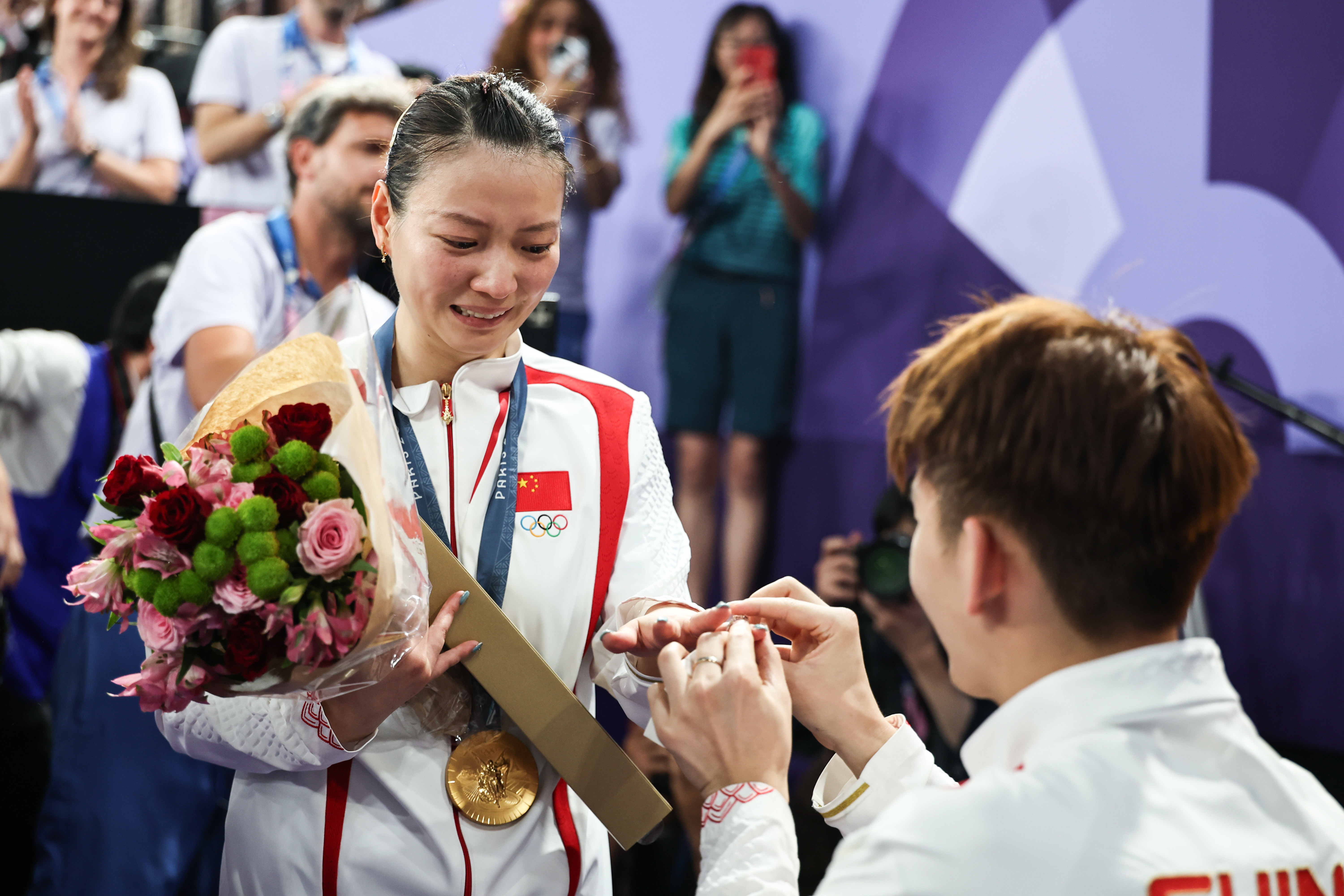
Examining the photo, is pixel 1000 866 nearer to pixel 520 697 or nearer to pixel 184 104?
pixel 520 697

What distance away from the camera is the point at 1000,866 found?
917 millimetres

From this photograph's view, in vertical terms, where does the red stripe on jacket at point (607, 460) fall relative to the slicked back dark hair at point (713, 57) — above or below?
below

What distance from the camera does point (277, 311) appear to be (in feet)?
8.08

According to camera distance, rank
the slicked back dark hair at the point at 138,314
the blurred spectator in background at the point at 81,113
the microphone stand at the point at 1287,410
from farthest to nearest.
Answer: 1. the blurred spectator in background at the point at 81,113
2. the microphone stand at the point at 1287,410
3. the slicked back dark hair at the point at 138,314


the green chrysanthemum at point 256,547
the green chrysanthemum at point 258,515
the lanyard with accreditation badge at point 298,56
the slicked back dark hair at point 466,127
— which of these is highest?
the lanyard with accreditation badge at point 298,56

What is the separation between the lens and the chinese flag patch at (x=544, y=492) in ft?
4.56

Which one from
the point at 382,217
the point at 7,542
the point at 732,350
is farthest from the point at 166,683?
the point at 732,350

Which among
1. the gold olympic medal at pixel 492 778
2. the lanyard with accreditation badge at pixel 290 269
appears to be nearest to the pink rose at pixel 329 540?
the gold olympic medal at pixel 492 778

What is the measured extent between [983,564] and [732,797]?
36cm

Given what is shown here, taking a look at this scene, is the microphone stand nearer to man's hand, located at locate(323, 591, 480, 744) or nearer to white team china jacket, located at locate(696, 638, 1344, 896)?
white team china jacket, located at locate(696, 638, 1344, 896)

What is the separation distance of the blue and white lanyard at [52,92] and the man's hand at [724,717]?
3.74 meters

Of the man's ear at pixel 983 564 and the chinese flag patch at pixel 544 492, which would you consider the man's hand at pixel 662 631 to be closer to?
the chinese flag patch at pixel 544 492

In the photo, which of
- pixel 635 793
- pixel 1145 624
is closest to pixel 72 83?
pixel 635 793

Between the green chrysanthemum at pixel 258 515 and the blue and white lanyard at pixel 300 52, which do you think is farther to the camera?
the blue and white lanyard at pixel 300 52
